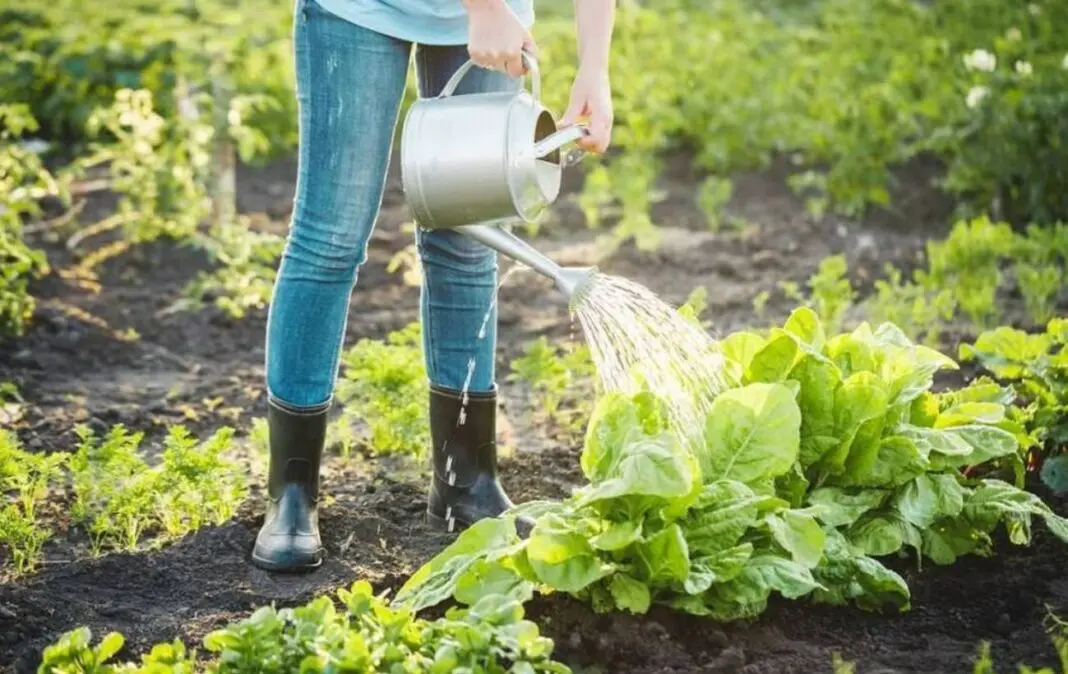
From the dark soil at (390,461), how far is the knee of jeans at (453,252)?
549 millimetres

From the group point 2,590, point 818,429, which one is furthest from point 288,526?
point 818,429

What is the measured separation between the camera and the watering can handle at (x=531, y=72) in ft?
8.91

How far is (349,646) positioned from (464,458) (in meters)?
1.08

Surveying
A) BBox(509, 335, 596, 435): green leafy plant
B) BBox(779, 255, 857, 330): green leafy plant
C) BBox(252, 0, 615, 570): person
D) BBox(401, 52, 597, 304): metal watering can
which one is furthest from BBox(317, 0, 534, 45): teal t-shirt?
BBox(779, 255, 857, 330): green leafy plant

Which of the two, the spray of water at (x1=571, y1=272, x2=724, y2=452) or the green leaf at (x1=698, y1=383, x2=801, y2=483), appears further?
the spray of water at (x1=571, y1=272, x2=724, y2=452)

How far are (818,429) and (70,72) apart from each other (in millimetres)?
4859

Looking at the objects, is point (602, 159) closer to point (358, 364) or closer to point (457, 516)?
point (358, 364)

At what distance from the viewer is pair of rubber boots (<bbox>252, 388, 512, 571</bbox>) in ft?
9.97

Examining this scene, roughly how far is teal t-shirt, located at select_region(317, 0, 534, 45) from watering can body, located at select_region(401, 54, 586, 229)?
0.32ft

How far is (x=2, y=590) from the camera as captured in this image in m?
2.92

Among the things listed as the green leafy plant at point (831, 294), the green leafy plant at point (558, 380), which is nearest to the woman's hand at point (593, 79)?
the green leafy plant at point (558, 380)

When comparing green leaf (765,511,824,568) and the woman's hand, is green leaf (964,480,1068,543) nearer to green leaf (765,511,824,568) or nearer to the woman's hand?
green leaf (765,511,824,568)

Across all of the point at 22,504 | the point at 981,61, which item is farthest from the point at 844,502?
the point at 981,61

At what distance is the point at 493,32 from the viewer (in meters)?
2.66
